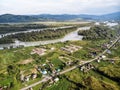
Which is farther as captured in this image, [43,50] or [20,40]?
[20,40]

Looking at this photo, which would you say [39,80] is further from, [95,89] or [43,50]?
[43,50]

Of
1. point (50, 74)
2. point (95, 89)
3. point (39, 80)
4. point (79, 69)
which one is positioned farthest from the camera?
point (79, 69)

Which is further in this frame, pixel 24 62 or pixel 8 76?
pixel 24 62

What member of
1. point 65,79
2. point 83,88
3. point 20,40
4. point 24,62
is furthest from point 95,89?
point 20,40

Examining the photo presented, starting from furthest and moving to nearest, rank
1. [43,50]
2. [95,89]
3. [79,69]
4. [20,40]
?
[20,40], [43,50], [79,69], [95,89]

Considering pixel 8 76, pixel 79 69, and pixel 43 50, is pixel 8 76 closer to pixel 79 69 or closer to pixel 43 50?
pixel 79 69

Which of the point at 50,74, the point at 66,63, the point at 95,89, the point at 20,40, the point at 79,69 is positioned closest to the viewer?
the point at 95,89

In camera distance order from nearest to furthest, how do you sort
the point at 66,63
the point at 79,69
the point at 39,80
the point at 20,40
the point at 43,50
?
the point at 39,80
the point at 79,69
the point at 66,63
the point at 43,50
the point at 20,40

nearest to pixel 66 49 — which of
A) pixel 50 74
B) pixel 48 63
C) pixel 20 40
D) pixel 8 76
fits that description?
pixel 48 63

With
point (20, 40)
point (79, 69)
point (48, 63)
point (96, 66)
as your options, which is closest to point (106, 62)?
point (96, 66)
